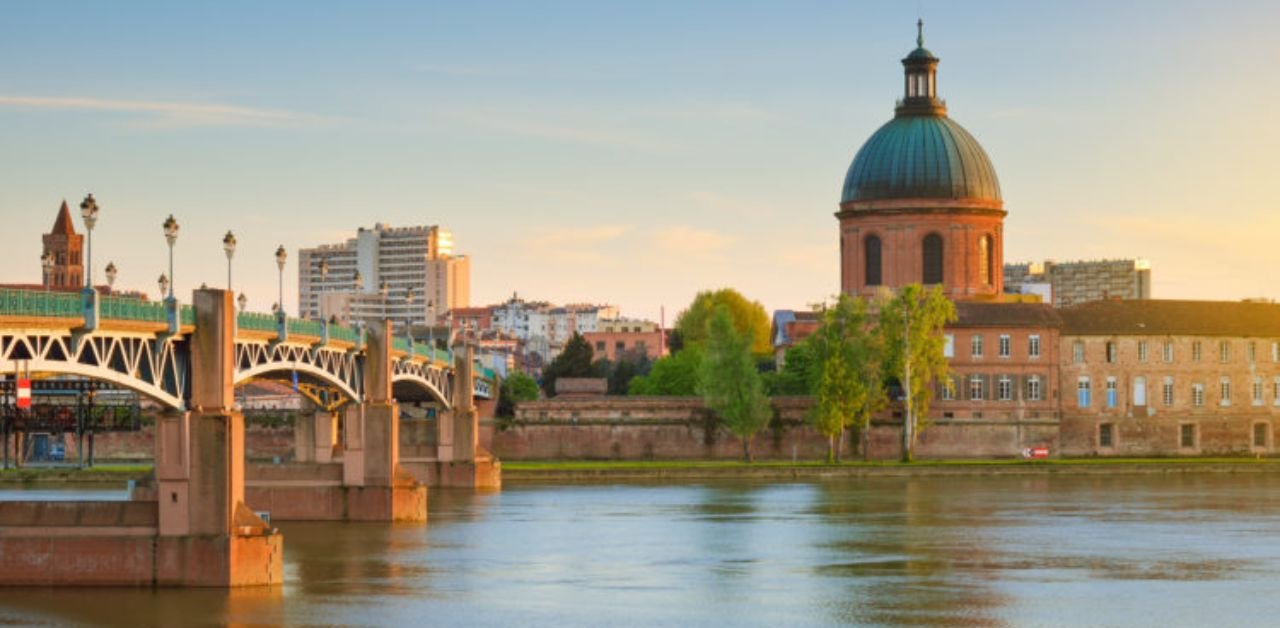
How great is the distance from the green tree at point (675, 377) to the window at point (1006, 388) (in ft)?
73.2

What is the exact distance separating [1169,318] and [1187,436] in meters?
7.12

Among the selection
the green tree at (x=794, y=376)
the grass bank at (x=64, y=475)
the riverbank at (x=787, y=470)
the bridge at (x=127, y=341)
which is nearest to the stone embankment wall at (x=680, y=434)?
the green tree at (x=794, y=376)

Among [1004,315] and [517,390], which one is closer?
[1004,315]

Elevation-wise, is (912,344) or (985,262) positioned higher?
(985,262)

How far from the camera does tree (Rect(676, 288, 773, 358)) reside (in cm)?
17875

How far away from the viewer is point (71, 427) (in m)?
89.9

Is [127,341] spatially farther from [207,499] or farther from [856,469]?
[856,469]

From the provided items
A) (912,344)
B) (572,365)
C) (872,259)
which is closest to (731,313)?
(572,365)

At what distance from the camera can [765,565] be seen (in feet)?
217

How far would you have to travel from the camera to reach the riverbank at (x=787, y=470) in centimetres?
11181

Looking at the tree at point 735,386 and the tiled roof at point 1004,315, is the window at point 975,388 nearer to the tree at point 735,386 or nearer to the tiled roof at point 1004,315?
the tiled roof at point 1004,315

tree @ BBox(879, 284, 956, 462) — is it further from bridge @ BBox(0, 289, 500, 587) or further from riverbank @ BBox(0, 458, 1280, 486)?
bridge @ BBox(0, 289, 500, 587)

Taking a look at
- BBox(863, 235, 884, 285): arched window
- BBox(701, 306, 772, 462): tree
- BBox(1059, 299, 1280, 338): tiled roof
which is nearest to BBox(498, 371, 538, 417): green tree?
BBox(701, 306, 772, 462): tree

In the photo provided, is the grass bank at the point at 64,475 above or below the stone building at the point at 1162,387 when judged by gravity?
below
